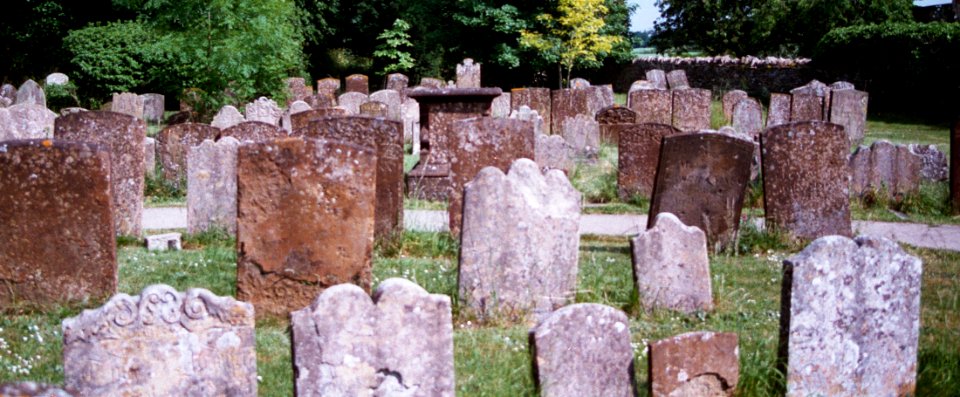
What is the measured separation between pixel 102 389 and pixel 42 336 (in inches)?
92.0

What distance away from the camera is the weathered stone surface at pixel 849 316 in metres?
5.69

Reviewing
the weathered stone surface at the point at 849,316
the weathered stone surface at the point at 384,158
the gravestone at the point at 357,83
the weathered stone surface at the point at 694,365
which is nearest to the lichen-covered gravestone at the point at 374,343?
the weathered stone surface at the point at 694,365

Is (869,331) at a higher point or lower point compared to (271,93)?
lower

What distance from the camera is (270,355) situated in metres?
6.52

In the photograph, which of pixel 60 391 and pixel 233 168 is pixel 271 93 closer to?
pixel 233 168

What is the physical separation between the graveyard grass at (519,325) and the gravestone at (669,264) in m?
0.10

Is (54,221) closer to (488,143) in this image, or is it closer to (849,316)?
(488,143)

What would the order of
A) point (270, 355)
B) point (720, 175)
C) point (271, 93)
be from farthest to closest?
1. point (271, 93)
2. point (720, 175)
3. point (270, 355)

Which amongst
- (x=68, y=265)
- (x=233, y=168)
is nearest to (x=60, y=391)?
(x=68, y=265)

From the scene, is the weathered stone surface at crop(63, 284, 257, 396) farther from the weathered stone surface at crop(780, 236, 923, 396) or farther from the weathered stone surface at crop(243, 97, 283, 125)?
the weathered stone surface at crop(243, 97, 283, 125)

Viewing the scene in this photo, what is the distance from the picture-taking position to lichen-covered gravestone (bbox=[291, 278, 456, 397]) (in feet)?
16.1

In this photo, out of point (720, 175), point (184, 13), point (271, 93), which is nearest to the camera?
point (720, 175)

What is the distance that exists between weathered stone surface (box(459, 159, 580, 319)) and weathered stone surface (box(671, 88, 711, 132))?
1439 centimetres

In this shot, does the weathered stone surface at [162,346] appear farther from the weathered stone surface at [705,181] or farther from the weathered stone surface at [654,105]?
the weathered stone surface at [654,105]
